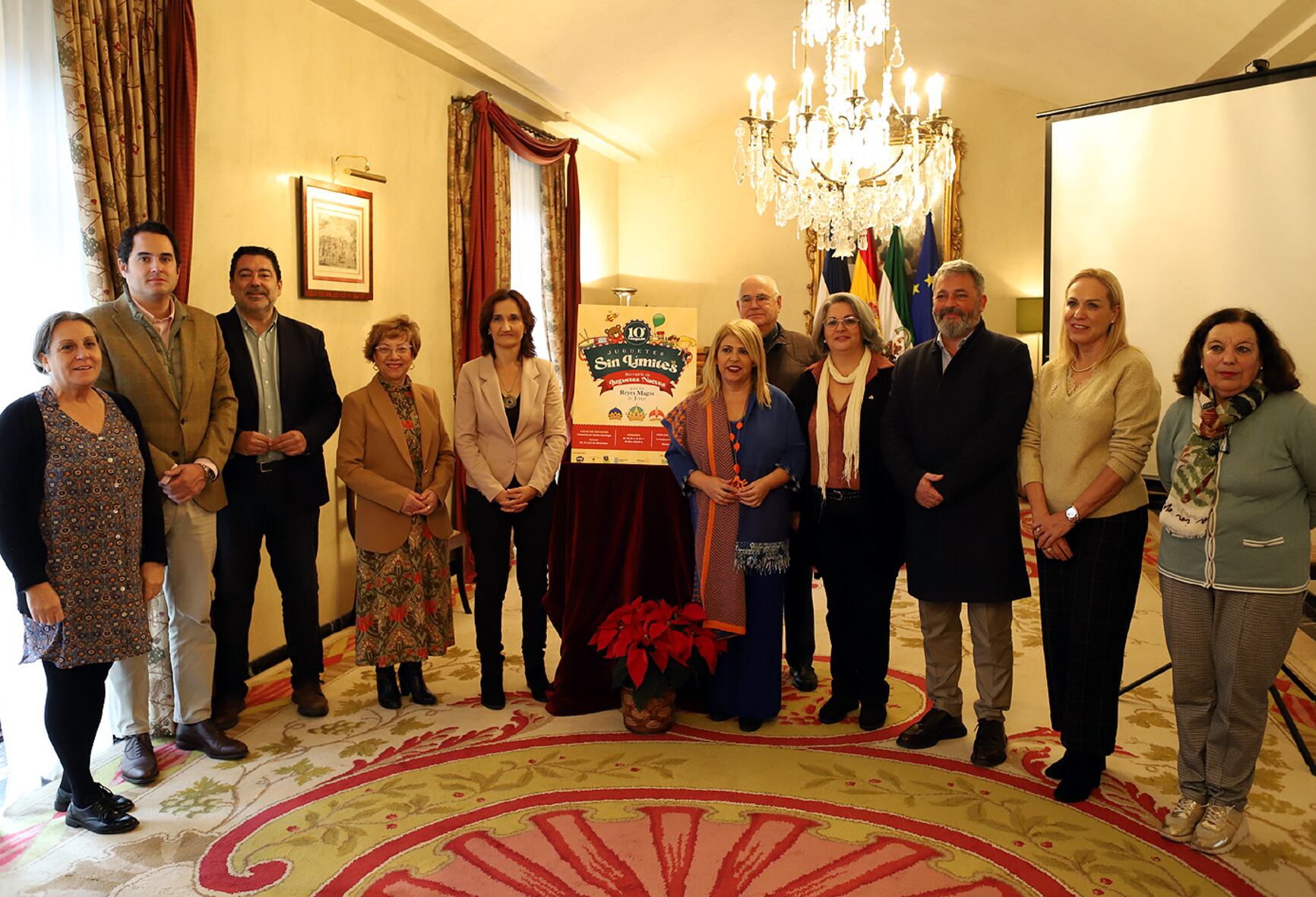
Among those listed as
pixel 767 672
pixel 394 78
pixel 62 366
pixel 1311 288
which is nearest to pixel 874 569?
pixel 767 672

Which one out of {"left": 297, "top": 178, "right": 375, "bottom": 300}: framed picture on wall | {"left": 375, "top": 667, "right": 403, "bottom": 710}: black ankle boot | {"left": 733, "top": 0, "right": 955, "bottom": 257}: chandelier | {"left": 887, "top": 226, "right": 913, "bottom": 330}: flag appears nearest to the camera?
{"left": 375, "top": 667, "right": 403, "bottom": 710}: black ankle boot

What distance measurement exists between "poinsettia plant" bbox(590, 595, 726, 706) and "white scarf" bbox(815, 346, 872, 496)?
67 cm

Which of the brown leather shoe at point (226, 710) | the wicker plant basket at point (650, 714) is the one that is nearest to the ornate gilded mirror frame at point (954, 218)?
the wicker plant basket at point (650, 714)

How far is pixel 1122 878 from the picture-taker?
2553mm

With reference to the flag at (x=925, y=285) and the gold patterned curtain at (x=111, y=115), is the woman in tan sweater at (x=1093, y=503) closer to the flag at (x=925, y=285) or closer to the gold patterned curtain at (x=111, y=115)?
the gold patterned curtain at (x=111, y=115)

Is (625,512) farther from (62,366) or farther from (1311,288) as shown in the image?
(1311,288)

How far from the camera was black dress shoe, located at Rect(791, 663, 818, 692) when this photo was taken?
3980 millimetres

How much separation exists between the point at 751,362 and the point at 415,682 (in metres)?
1.82

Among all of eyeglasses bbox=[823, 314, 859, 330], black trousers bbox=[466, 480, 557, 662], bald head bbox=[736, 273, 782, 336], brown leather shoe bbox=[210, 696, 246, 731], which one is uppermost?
bald head bbox=[736, 273, 782, 336]

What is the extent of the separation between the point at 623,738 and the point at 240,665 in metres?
1.45

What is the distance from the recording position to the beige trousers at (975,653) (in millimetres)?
3236

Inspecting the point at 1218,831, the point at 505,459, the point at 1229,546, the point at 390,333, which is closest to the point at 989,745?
the point at 1218,831

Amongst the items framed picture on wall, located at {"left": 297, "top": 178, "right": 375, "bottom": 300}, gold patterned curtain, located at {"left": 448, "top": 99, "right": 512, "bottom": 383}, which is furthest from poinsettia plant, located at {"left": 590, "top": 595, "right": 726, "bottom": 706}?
gold patterned curtain, located at {"left": 448, "top": 99, "right": 512, "bottom": 383}

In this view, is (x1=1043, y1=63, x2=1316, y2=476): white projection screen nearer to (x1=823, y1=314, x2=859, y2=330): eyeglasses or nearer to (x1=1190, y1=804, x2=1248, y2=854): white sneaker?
(x1=823, y1=314, x2=859, y2=330): eyeglasses
